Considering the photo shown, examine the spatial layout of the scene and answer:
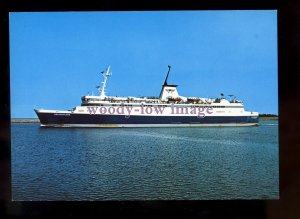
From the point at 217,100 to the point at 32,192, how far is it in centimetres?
220

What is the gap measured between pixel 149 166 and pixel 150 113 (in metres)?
1.24

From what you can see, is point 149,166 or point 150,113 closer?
point 149,166

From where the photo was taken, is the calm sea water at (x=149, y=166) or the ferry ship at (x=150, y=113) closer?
the calm sea water at (x=149, y=166)

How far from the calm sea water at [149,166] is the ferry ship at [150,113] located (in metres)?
0.24

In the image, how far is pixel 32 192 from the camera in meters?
3.40

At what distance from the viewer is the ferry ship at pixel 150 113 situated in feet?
15.0

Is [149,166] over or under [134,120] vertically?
under

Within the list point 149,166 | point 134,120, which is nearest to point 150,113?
point 134,120

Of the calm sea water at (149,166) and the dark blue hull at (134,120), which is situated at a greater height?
the dark blue hull at (134,120)

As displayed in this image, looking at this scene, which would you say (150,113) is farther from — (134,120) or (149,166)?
(149,166)

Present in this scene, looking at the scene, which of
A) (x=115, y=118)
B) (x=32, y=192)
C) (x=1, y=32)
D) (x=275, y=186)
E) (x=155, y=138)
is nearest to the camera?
(x=1, y=32)

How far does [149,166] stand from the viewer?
4.00m
